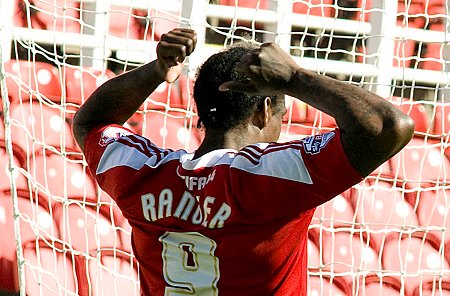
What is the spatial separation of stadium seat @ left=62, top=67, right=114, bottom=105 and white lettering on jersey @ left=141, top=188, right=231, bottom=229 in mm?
1927

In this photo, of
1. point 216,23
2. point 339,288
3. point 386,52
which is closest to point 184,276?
point 339,288

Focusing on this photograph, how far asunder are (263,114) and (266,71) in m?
0.22

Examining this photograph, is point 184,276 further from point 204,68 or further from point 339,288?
point 339,288

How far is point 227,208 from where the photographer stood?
5.55ft

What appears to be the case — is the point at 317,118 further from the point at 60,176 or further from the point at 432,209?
the point at 60,176

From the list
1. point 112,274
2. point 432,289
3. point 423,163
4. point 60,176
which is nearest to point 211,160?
point 112,274

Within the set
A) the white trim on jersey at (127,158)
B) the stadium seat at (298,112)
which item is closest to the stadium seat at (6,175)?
the stadium seat at (298,112)

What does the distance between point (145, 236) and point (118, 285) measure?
1774 millimetres

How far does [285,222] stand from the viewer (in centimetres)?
169

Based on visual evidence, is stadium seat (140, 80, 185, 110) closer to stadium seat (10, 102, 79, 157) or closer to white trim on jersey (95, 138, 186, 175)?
stadium seat (10, 102, 79, 157)

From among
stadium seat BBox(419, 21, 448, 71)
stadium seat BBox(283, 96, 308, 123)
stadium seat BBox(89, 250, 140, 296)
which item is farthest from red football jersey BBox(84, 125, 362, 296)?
stadium seat BBox(419, 21, 448, 71)

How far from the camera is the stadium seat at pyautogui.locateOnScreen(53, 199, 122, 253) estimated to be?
11.6ft

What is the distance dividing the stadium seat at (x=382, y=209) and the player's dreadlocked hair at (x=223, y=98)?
2201mm

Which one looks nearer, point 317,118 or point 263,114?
point 263,114
